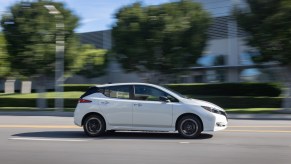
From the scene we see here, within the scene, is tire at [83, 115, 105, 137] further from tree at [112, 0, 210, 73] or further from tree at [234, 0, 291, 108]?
tree at [112, 0, 210, 73]

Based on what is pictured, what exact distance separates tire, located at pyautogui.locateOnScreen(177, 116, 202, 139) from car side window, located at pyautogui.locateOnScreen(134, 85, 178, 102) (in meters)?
0.62

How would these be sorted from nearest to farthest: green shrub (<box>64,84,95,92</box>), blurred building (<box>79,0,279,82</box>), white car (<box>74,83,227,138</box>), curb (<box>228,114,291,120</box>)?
white car (<box>74,83,227,138</box>) → curb (<box>228,114,291,120</box>) → blurred building (<box>79,0,279,82</box>) → green shrub (<box>64,84,95,92</box>)

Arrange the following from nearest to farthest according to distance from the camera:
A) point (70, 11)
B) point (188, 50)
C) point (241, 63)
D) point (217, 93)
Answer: point (188, 50)
point (70, 11)
point (217, 93)
point (241, 63)

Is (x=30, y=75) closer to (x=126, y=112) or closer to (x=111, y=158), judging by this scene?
(x=126, y=112)

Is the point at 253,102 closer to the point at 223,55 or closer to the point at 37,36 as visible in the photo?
the point at 37,36

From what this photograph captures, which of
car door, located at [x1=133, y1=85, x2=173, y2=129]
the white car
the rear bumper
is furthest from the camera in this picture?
car door, located at [x1=133, y1=85, x2=173, y2=129]

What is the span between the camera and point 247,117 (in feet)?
69.8

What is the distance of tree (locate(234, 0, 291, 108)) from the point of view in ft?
73.9

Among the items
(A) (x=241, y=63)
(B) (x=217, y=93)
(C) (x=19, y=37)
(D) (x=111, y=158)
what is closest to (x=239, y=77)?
(A) (x=241, y=63)

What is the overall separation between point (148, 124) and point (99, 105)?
59.2 inches

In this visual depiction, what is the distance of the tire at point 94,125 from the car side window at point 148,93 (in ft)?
4.10

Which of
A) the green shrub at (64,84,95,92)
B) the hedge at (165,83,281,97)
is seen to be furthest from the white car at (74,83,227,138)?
the green shrub at (64,84,95,92)

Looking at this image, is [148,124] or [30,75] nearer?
[148,124]

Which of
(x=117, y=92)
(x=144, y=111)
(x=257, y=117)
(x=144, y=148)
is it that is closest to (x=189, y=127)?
(x=144, y=111)
